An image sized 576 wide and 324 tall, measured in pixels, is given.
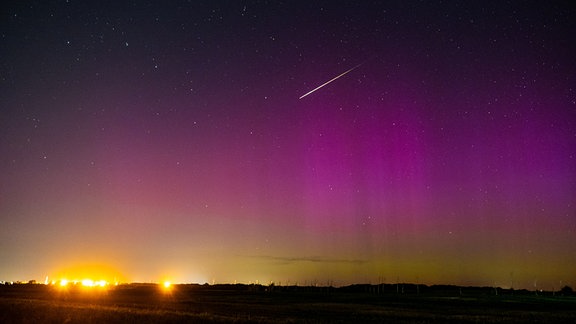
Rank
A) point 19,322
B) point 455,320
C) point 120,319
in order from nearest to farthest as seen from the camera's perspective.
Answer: point 19,322, point 120,319, point 455,320

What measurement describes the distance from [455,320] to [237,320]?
17622 millimetres

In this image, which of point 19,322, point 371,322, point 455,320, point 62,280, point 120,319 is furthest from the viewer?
point 62,280

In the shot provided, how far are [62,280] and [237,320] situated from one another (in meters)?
177

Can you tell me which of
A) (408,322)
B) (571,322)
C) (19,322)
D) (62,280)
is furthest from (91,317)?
(62,280)

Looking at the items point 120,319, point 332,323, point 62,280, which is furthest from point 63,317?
point 62,280

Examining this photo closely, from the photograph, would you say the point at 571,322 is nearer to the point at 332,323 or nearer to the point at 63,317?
the point at 332,323

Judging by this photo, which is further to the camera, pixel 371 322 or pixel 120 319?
pixel 371 322

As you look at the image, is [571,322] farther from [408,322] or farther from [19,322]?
[19,322]

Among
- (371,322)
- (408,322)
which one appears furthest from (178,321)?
(408,322)

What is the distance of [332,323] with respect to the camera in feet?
115

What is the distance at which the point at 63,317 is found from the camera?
3419 centimetres

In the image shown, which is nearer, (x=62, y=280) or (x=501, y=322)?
(x=501, y=322)

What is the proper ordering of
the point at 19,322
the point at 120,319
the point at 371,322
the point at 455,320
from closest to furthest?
the point at 19,322 < the point at 120,319 < the point at 371,322 < the point at 455,320

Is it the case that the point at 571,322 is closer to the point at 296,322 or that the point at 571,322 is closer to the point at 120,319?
the point at 296,322
